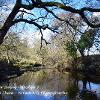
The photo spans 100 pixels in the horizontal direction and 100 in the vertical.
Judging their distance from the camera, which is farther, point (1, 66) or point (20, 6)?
point (1, 66)

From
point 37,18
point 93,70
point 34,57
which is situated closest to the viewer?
point 37,18

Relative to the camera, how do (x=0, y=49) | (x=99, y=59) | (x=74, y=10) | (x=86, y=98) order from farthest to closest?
(x=99, y=59), (x=0, y=49), (x=86, y=98), (x=74, y=10)

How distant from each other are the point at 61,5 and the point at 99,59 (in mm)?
65618

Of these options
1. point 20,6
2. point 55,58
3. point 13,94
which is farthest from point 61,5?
point 55,58

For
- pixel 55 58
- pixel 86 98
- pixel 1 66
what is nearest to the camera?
pixel 86 98

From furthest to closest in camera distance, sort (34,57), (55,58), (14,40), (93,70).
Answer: (34,57)
(55,58)
(93,70)
(14,40)

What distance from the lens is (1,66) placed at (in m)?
51.8

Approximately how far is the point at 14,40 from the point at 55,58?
51285mm

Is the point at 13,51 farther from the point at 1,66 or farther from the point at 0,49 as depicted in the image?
the point at 1,66

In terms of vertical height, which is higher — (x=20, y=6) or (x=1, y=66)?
(x=20, y=6)

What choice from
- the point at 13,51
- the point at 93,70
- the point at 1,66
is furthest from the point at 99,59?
the point at 13,51

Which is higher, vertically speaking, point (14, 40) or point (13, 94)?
point (14, 40)

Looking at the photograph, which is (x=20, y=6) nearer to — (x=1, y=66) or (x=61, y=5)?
(x=61, y=5)

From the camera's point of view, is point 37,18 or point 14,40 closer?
point 37,18
